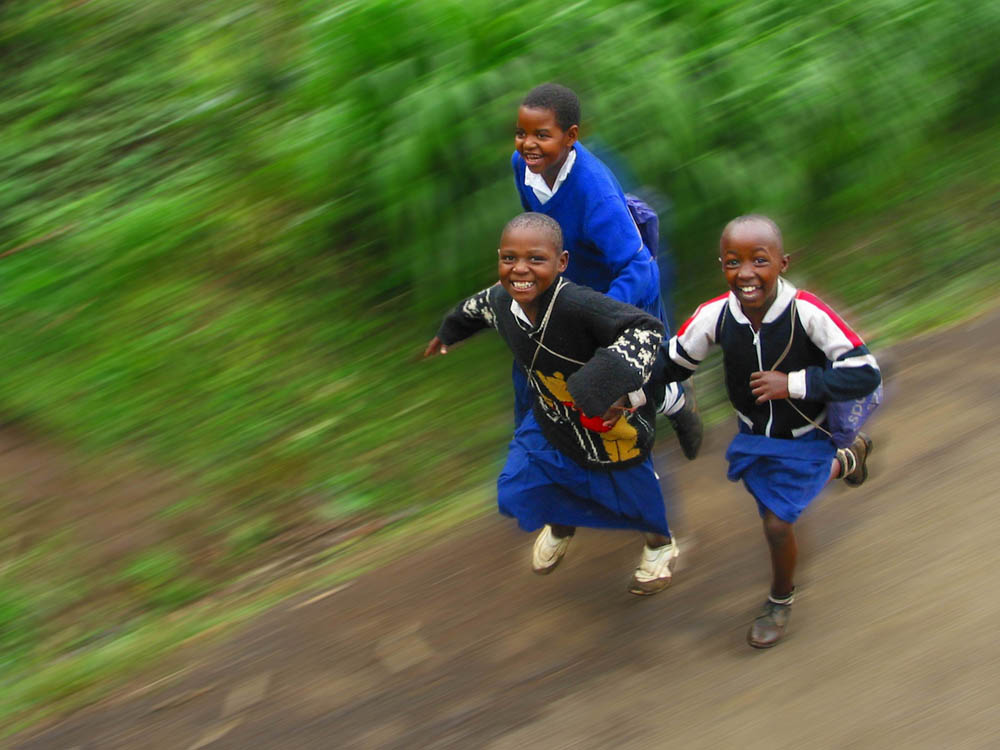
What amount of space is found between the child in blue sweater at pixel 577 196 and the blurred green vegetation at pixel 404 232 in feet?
3.20

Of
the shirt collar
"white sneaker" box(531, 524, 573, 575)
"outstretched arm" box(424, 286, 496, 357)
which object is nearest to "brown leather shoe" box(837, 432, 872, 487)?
"white sneaker" box(531, 524, 573, 575)

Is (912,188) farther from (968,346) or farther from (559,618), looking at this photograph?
(559,618)

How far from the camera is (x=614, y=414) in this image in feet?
11.0

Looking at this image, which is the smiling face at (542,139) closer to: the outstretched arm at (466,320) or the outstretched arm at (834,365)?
the outstretched arm at (466,320)

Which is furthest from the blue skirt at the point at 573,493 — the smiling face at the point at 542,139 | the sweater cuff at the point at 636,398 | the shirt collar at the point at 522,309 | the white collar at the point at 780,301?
the smiling face at the point at 542,139

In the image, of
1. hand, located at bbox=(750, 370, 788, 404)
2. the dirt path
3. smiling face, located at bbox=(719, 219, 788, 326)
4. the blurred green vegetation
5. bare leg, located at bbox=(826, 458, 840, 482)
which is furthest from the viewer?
the blurred green vegetation

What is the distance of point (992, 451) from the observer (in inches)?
157

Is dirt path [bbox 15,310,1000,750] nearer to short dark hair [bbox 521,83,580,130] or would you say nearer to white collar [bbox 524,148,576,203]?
white collar [bbox 524,148,576,203]

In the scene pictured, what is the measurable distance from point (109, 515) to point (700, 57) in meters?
3.08

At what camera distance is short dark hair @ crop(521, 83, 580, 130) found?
3.42 m

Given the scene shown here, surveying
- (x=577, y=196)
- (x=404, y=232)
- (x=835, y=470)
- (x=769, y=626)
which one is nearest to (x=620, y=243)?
(x=577, y=196)

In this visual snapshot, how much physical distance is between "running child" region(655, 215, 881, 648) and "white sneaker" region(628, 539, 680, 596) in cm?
34

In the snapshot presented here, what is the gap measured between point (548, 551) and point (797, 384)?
110 cm

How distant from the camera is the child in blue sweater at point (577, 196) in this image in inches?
135
